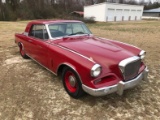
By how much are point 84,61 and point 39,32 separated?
2194 millimetres

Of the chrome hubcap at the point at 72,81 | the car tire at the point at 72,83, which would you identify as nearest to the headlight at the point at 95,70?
the car tire at the point at 72,83

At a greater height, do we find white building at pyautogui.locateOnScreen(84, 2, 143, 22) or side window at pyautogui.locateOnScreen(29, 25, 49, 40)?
white building at pyautogui.locateOnScreen(84, 2, 143, 22)

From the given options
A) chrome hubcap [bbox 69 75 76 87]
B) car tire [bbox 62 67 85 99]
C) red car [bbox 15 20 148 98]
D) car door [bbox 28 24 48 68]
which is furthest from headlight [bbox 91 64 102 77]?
car door [bbox 28 24 48 68]

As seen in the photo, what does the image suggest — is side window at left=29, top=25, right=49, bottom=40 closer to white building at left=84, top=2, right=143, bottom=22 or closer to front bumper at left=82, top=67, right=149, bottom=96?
front bumper at left=82, top=67, right=149, bottom=96

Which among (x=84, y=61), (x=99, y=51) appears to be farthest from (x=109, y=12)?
(x=84, y=61)

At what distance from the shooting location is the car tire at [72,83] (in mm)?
3236

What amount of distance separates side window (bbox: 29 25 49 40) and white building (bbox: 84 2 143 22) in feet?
115

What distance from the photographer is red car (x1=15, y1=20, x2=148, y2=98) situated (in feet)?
9.59

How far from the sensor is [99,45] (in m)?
3.76

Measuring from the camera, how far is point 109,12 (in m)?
39.8

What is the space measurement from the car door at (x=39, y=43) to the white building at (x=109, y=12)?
35318 mm

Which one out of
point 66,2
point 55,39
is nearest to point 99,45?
point 55,39

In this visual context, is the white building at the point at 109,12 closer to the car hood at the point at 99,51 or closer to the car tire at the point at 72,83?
the car hood at the point at 99,51

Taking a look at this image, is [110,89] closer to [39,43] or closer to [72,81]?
[72,81]
